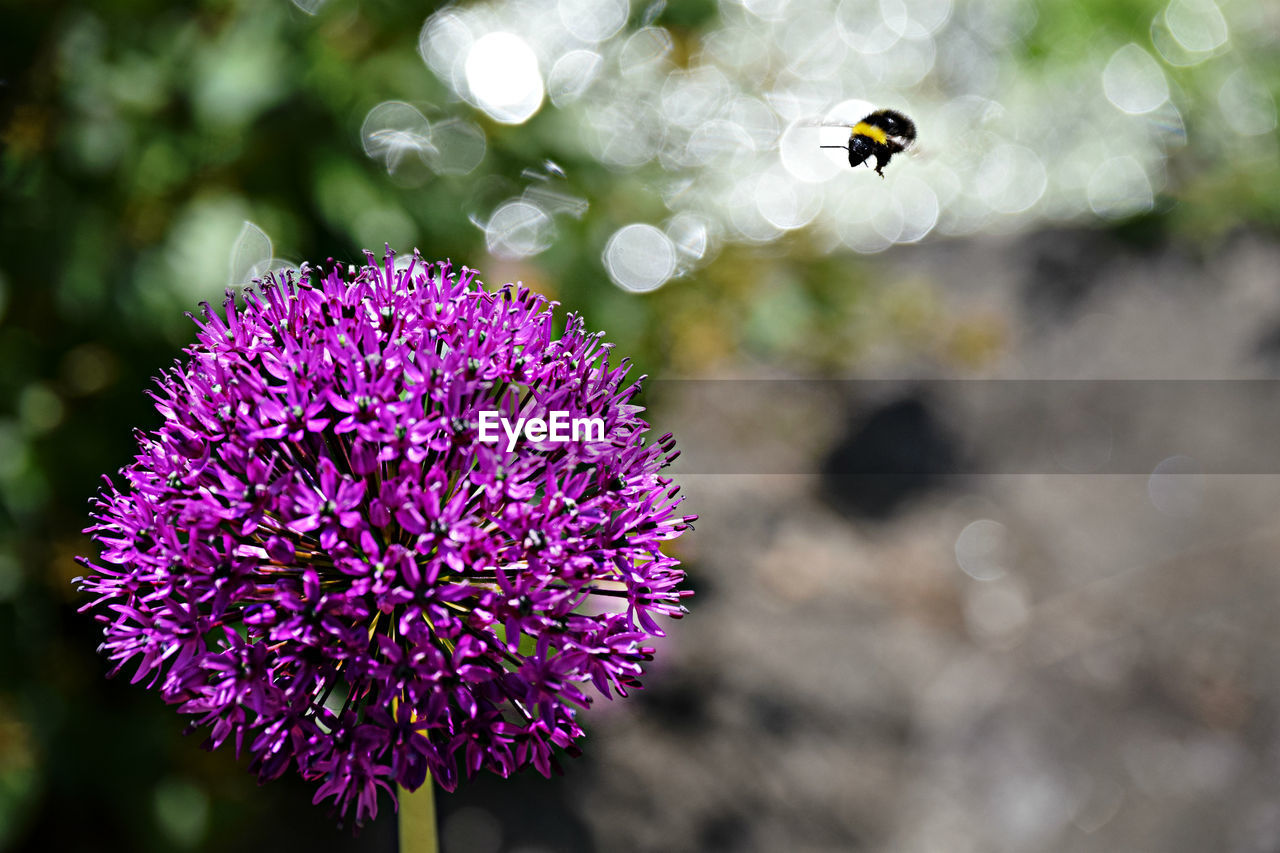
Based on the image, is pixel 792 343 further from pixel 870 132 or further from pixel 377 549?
pixel 377 549

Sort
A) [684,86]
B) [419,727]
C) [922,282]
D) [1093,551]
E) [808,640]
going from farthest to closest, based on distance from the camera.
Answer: [922,282], [684,86], [1093,551], [808,640], [419,727]

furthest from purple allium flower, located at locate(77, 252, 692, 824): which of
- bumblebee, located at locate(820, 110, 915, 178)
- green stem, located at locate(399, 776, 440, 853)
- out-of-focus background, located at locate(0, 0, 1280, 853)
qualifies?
out-of-focus background, located at locate(0, 0, 1280, 853)

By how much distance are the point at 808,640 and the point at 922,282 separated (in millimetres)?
1325

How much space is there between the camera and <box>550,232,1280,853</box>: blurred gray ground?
2.32 meters

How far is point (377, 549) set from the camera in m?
0.82

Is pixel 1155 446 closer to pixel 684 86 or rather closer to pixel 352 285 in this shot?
pixel 684 86

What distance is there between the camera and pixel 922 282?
3295 millimetres

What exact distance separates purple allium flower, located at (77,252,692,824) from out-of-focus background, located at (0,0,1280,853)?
0.67 m

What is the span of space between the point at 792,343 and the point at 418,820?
212 centimetres

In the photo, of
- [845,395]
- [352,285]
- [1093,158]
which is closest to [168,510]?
[352,285]

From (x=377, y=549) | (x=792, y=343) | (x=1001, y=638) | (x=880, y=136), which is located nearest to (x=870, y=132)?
(x=880, y=136)

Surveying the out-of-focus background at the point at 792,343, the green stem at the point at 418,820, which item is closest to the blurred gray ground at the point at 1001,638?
the out-of-focus background at the point at 792,343

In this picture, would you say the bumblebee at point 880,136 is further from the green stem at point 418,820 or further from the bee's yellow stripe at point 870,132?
the green stem at point 418,820

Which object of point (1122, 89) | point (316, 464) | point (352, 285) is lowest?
point (316, 464)
